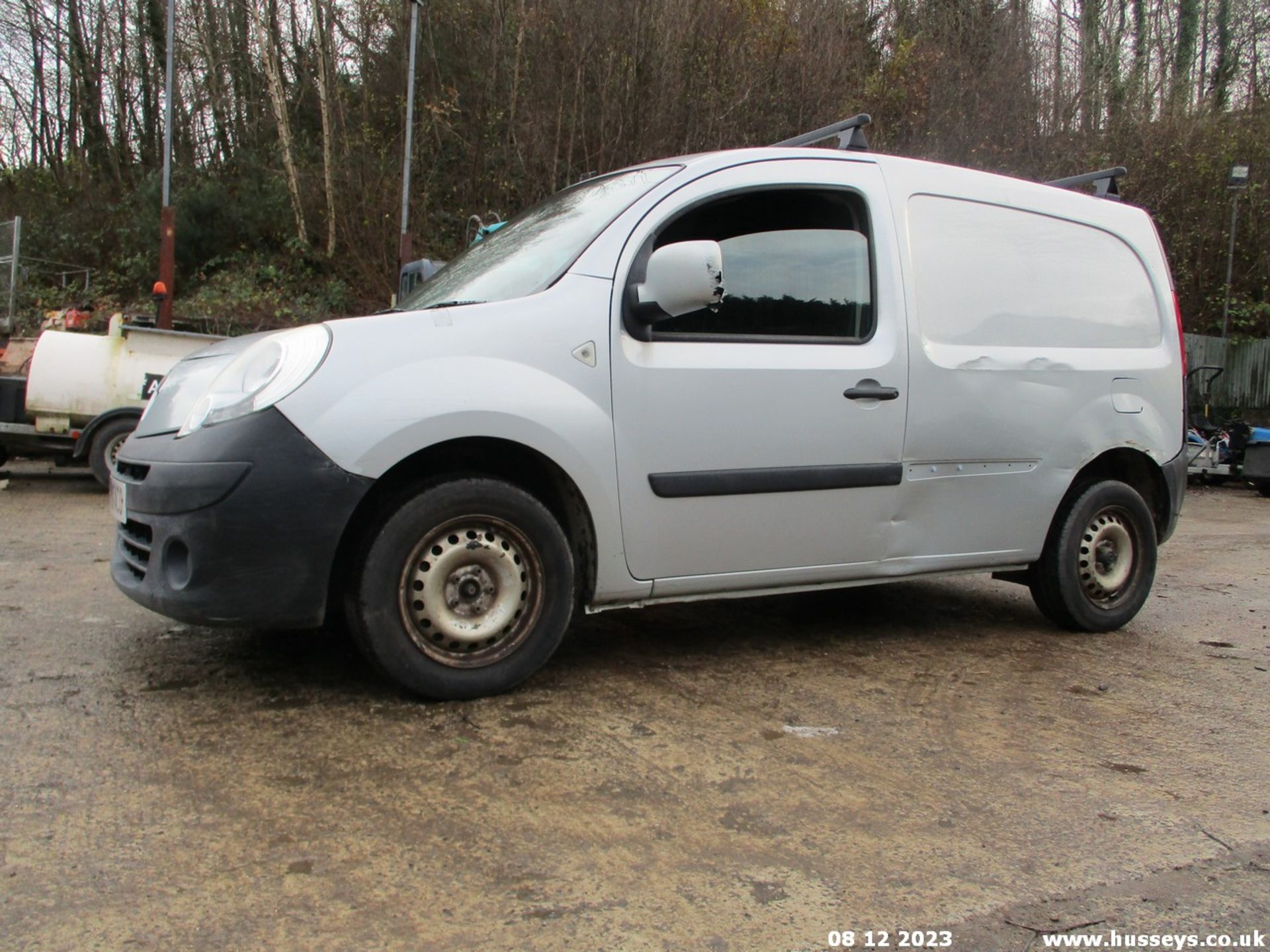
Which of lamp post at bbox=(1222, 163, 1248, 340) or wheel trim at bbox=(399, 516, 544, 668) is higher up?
lamp post at bbox=(1222, 163, 1248, 340)

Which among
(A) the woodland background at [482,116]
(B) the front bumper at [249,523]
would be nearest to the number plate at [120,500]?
(B) the front bumper at [249,523]

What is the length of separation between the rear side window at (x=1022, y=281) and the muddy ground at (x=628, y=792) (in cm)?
133

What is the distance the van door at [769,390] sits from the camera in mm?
3529

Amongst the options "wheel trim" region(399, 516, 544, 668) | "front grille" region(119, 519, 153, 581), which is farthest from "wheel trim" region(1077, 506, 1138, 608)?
"front grille" region(119, 519, 153, 581)

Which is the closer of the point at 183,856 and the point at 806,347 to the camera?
the point at 183,856

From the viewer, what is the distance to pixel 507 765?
2.83 metres

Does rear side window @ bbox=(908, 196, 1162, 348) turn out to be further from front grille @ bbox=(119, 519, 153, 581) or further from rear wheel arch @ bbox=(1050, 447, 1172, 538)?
front grille @ bbox=(119, 519, 153, 581)

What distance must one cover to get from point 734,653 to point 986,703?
95 cm

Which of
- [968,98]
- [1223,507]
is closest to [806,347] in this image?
[1223,507]

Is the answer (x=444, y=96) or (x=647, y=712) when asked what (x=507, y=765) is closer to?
(x=647, y=712)

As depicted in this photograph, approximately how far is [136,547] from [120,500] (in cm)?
23

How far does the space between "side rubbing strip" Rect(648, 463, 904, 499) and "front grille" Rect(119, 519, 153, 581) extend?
5.14 feet

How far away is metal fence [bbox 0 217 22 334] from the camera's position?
16109 millimetres

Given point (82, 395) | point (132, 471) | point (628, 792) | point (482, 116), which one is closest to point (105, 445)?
point (82, 395)
